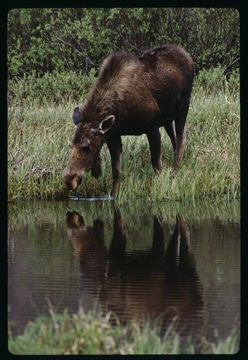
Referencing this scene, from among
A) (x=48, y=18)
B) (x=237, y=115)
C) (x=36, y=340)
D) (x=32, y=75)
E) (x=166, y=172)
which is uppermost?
(x=48, y=18)

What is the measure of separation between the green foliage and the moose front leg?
2.81 metres

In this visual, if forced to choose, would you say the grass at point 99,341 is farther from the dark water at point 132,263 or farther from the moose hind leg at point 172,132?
the moose hind leg at point 172,132

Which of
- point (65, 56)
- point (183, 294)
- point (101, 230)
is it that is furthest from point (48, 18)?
point (183, 294)

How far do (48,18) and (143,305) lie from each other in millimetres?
8783

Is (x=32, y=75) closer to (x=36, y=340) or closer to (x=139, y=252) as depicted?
(x=139, y=252)

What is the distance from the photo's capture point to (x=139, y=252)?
6.66 meters

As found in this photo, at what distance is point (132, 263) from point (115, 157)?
3.97 meters

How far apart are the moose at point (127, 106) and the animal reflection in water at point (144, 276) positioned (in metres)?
1.73

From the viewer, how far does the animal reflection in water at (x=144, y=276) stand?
4617 millimetres

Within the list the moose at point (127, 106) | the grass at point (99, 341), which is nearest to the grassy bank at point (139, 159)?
the moose at point (127, 106)

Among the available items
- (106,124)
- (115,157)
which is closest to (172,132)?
(115,157)

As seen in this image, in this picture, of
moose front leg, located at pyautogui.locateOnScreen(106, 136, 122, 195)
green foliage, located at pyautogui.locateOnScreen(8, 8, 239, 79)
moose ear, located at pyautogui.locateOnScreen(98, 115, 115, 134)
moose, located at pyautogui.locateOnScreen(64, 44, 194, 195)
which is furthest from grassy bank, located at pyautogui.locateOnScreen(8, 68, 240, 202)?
moose ear, located at pyautogui.locateOnScreen(98, 115, 115, 134)

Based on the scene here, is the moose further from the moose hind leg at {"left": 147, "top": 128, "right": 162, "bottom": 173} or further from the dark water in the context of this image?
the dark water

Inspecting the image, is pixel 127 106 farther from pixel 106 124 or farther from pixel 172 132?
pixel 172 132
